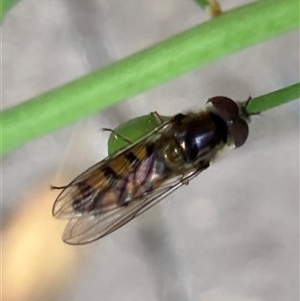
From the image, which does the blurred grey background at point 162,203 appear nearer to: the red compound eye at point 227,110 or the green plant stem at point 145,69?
the red compound eye at point 227,110

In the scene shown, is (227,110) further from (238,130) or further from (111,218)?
(111,218)

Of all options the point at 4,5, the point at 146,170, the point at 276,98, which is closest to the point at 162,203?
the point at 146,170

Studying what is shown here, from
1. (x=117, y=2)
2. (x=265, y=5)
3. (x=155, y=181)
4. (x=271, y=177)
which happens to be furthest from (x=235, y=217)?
(x=265, y=5)

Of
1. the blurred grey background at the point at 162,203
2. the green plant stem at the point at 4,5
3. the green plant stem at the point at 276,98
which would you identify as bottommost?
the blurred grey background at the point at 162,203

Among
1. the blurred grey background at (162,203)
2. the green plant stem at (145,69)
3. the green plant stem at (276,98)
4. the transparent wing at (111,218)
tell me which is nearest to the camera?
the green plant stem at (145,69)

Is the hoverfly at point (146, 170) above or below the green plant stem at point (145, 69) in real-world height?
below

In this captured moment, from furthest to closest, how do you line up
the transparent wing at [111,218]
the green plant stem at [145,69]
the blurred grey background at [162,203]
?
the blurred grey background at [162,203], the transparent wing at [111,218], the green plant stem at [145,69]

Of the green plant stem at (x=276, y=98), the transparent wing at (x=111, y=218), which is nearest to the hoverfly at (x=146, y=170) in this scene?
the transparent wing at (x=111, y=218)

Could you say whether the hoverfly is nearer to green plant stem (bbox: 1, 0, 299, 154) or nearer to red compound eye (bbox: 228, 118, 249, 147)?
red compound eye (bbox: 228, 118, 249, 147)

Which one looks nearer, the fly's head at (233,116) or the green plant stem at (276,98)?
the green plant stem at (276,98)
